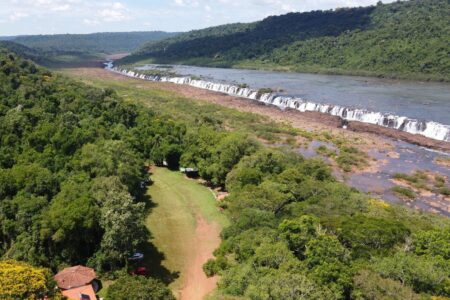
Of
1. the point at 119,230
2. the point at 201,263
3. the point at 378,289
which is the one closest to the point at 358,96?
the point at 201,263

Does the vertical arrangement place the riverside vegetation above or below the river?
below

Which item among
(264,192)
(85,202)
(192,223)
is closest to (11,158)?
(85,202)

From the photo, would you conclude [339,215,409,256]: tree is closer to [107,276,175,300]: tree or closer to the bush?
[107,276,175,300]: tree

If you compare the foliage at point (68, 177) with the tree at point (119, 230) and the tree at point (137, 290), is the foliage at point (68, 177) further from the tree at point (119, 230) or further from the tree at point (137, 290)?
the tree at point (137, 290)

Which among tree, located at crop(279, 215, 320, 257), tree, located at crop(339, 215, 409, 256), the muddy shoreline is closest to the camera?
tree, located at crop(279, 215, 320, 257)

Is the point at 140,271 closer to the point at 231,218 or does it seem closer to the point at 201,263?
the point at 201,263

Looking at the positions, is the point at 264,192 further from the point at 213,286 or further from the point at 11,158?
the point at 11,158

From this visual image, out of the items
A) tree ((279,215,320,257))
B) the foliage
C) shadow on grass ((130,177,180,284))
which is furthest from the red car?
tree ((279,215,320,257))
